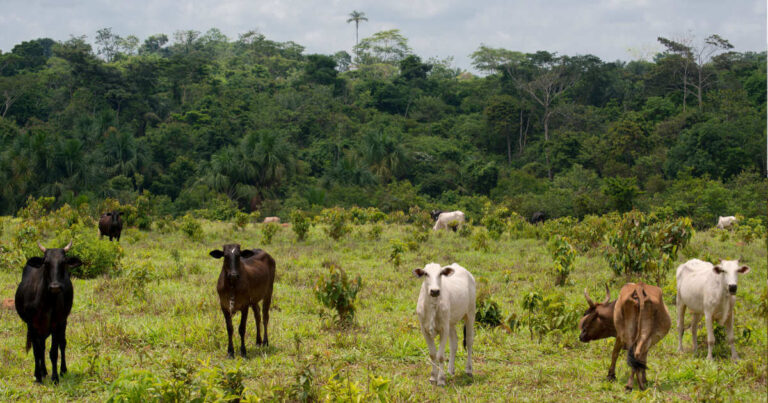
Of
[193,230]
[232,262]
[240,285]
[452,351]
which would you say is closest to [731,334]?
[452,351]

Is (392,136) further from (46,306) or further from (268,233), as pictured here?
(46,306)

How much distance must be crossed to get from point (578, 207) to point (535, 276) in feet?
67.4

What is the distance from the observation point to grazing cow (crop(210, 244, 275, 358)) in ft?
26.0

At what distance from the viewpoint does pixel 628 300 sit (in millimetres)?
6699

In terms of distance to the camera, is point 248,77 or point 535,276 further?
point 248,77

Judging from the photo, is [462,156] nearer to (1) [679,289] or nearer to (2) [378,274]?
(2) [378,274]

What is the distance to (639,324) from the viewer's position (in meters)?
6.64

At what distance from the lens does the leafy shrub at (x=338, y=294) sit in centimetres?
941

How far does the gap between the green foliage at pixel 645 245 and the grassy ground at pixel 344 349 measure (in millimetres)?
472

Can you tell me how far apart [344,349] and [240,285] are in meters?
1.64

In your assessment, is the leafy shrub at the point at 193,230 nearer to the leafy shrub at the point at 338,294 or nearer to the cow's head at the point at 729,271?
the leafy shrub at the point at 338,294

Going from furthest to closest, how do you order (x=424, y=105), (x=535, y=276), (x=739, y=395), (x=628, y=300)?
(x=424, y=105) < (x=535, y=276) < (x=628, y=300) < (x=739, y=395)

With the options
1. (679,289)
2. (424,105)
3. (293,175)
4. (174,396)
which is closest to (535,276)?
(679,289)

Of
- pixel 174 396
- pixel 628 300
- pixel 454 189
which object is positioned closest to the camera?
pixel 174 396
